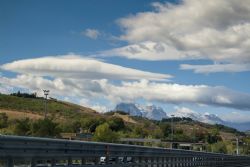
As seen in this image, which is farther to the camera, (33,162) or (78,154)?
(78,154)

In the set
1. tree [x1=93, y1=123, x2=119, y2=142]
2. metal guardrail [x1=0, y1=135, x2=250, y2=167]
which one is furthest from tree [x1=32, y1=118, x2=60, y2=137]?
metal guardrail [x1=0, y1=135, x2=250, y2=167]

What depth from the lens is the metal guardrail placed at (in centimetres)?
1367

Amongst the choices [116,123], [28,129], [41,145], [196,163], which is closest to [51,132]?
[28,129]

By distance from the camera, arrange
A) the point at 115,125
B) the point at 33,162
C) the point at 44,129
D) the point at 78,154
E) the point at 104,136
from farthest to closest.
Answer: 1. the point at 115,125
2. the point at 104,136
3. the point at 44,129
4. the point at 78,154
5. the point at 33,162

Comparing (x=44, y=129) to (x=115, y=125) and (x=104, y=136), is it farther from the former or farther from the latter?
(x=115, y=125)

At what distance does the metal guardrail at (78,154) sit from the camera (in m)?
13.7

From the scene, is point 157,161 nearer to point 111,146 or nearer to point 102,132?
point 111,146

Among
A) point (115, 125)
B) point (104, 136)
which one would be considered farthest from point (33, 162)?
point (115, 125)

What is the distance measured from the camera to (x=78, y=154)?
17328 mm

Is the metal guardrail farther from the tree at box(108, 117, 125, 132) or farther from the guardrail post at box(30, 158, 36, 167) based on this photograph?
the tree at box(108, 117, 125, 132)

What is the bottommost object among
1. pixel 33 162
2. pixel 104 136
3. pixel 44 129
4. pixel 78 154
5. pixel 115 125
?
pixel 33 162

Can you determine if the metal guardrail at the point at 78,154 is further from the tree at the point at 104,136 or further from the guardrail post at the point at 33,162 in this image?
the tree at the point at 104,136

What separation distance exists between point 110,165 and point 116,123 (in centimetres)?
16312

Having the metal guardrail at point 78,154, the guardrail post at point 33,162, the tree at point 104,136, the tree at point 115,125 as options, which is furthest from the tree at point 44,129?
the tree at point 115,125
